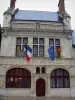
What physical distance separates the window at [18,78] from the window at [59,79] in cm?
300

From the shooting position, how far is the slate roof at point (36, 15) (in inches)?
978

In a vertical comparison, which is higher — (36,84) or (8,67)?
(8,67)

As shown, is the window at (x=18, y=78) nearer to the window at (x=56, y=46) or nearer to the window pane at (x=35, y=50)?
the window pane at (x=35, y=50)

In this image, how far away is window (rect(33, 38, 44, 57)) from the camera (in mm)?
22422

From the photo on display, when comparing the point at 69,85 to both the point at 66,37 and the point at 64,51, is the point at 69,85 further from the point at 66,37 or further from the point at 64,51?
the point at 66,37

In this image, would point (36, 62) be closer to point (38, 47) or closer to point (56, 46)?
point (38, 47)

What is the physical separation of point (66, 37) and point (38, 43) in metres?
3.75

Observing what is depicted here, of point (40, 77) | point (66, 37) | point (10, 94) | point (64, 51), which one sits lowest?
point (10, 94)

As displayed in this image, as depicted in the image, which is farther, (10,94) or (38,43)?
(38,43)

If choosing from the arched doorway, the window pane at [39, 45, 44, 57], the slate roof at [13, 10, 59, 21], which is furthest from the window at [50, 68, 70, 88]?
the slate roof at [13, 10, 59, 21]

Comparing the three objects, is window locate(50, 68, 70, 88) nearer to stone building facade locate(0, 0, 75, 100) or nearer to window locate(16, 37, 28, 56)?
stone building facade locate(0, 0, 75, 100)

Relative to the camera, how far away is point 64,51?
2248 centimetres

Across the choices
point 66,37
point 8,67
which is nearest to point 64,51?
point 66,37

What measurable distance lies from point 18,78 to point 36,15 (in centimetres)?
1009
